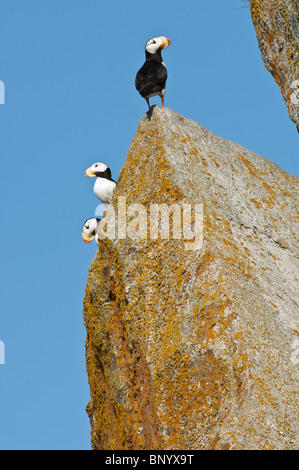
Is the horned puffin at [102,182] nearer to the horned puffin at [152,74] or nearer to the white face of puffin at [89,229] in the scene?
the white face of puffin at [89,229]

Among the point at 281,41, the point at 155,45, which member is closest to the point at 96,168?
the point at 155,45

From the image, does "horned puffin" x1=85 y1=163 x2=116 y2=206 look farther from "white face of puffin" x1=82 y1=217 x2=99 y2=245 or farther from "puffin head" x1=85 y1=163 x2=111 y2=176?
"white face of puffin" x1=82 y1=217 x2=99 y2=245

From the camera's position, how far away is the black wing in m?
9.98

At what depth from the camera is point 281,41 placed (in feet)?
28.0

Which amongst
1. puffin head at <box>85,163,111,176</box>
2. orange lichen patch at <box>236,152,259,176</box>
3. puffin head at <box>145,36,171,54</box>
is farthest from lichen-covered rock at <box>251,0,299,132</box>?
puffin head at <box>85,163,111,176</box>

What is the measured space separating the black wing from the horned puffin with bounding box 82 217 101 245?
266cm

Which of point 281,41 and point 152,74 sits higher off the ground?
point 152,74

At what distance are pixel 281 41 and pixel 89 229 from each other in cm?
484

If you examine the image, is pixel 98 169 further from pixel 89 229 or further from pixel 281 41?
pixel 281 41

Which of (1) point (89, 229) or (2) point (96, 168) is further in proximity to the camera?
(2) point (96, 168)

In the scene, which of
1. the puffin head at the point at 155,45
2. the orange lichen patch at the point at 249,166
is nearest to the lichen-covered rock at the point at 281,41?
the orange lichen patch at the point at 249,166
